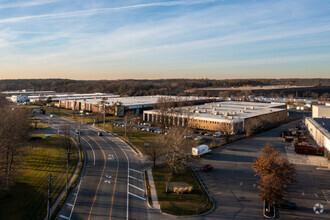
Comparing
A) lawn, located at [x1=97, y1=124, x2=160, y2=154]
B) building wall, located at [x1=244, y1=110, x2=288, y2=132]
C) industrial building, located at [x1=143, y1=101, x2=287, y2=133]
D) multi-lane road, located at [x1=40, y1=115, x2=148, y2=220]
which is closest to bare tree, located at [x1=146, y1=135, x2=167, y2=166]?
multi-lane road, located at [x1=40, y1=115, x2=148, y2=220]

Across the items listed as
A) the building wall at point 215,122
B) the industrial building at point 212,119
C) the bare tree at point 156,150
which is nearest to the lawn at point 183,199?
the bare tree at point 156,150

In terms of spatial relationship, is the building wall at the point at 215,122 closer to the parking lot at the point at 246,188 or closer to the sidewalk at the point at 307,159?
the sidewalk at the point at 307,159

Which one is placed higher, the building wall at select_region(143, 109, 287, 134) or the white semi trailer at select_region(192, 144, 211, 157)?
the building wall at select_region(143, 109, 287, 134)

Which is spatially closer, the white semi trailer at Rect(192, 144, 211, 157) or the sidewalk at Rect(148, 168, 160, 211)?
the sidewalk at Rect(148, 168, 160, 211)

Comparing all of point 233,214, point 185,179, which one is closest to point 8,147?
point 185,179

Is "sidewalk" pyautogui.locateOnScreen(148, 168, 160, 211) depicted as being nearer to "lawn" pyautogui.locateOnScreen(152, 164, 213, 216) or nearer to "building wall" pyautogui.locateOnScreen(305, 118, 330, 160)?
"lawn" pyautogui.locateOnScreen(152, 164, 213, 216)

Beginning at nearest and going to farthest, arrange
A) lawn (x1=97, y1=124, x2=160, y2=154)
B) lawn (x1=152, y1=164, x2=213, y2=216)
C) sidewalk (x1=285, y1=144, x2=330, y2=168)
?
lawn (x1=152, y1=164, x2=213, y2=216) → sidewalk (x1=285, y1=144, x2=330, y2=168) → lawn (x1=97, y1=124, x2=160, y2=154)

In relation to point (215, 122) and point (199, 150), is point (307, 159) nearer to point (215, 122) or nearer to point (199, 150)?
point (199, 150)
